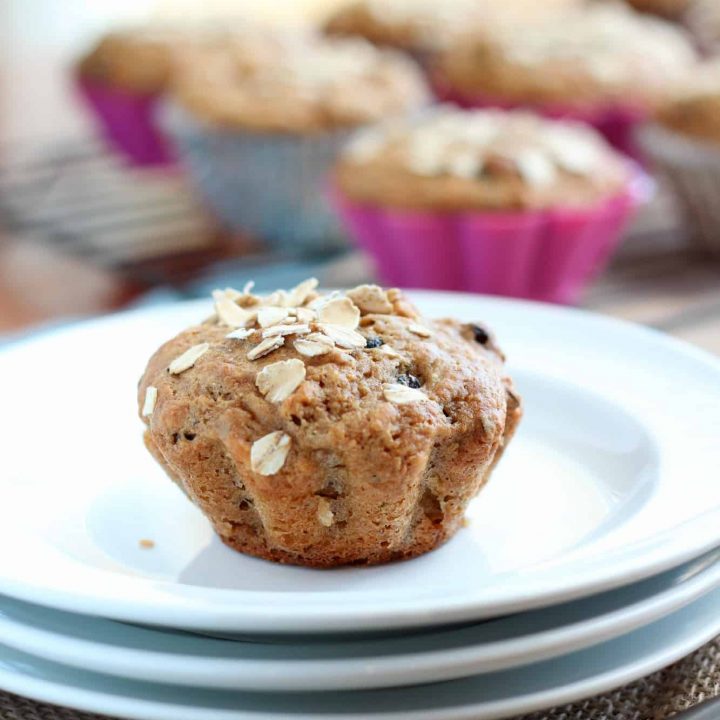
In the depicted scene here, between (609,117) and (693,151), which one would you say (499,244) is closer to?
(693,151)

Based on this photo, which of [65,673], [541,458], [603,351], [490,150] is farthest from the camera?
[490,150]

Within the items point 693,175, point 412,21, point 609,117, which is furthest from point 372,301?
point 412,21

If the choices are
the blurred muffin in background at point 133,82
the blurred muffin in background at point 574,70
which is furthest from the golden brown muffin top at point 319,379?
the blurred muffin in background at point 133,82

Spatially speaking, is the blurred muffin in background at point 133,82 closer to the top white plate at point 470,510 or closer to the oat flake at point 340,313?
the top white plate at point 470,510

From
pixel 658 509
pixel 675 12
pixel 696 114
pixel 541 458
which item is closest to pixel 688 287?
pixel 696 114

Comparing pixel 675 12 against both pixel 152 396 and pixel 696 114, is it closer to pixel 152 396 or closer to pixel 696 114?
pixel 696 114

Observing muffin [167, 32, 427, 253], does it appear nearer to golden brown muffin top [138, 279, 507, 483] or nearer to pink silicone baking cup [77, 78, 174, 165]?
pink silicone baking cup [77, 78, 174, 165]

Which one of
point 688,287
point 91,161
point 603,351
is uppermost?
point 603,351
